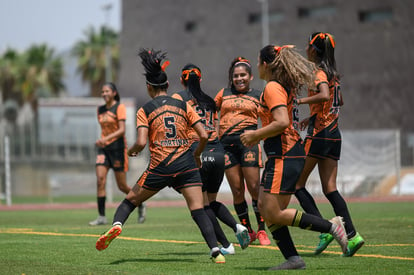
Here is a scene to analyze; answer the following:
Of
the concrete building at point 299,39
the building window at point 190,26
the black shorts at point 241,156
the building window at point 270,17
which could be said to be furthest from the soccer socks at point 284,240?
the building window at point 190,26

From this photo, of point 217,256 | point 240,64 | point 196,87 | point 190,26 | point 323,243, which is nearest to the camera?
point 217,256

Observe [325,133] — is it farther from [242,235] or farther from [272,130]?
[272,130]

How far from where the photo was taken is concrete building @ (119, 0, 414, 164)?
47.2 metres

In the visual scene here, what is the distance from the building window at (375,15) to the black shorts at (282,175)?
138 ft

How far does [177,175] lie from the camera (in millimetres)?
8641

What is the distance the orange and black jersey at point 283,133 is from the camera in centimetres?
766

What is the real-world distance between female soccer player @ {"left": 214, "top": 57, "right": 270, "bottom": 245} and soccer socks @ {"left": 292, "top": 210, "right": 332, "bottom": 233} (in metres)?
2.74

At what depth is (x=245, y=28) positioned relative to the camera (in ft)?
176

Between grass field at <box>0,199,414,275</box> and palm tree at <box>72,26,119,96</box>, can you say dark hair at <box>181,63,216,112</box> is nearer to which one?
grass field at <box>0,199,414,275</box>

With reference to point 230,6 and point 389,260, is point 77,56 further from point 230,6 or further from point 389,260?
point 389,260

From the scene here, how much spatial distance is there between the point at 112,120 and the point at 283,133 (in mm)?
Result: 7797

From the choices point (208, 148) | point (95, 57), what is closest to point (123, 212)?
point (208, 148)

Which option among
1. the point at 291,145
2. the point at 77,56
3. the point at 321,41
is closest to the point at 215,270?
the point at 291,145

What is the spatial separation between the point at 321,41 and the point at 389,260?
8.83ft
